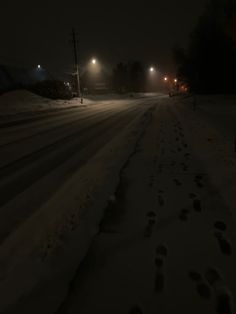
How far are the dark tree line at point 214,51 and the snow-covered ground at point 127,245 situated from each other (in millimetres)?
28914

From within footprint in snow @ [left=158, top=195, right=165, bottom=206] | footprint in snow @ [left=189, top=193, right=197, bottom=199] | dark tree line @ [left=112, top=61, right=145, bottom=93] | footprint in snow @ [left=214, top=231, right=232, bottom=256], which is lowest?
dark tree line @ [left=112, top=61, right=145, bottom=93]

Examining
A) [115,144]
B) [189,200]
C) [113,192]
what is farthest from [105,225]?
[115,144]

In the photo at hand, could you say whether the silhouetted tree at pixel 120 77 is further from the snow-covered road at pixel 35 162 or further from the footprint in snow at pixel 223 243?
the footprint in snow at pixel 223 243

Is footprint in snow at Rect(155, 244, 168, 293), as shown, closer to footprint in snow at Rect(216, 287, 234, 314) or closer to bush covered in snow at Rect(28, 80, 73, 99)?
footprint in snow at Rect(216, 287, 234, 314)

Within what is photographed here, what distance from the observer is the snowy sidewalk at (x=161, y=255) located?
2232 mm

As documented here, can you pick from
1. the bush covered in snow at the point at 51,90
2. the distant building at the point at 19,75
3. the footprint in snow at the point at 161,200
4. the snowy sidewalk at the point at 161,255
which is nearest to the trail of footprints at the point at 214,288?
the snowy sidewalk at the point at 161,255

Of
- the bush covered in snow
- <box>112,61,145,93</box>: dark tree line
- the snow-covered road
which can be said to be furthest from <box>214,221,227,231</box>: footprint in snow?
<box>112,61,145,93</box>: dark tree line

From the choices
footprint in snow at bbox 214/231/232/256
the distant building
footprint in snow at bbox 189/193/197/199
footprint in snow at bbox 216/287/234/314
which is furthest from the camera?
the distant building

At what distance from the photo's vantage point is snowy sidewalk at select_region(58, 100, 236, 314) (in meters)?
2.23

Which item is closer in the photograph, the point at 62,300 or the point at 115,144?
the point at 62,300

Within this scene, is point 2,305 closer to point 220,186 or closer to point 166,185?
point 166,185

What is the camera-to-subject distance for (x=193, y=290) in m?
2.31

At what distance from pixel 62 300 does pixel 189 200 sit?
2389 mm

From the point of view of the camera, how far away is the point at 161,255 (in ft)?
9.20
